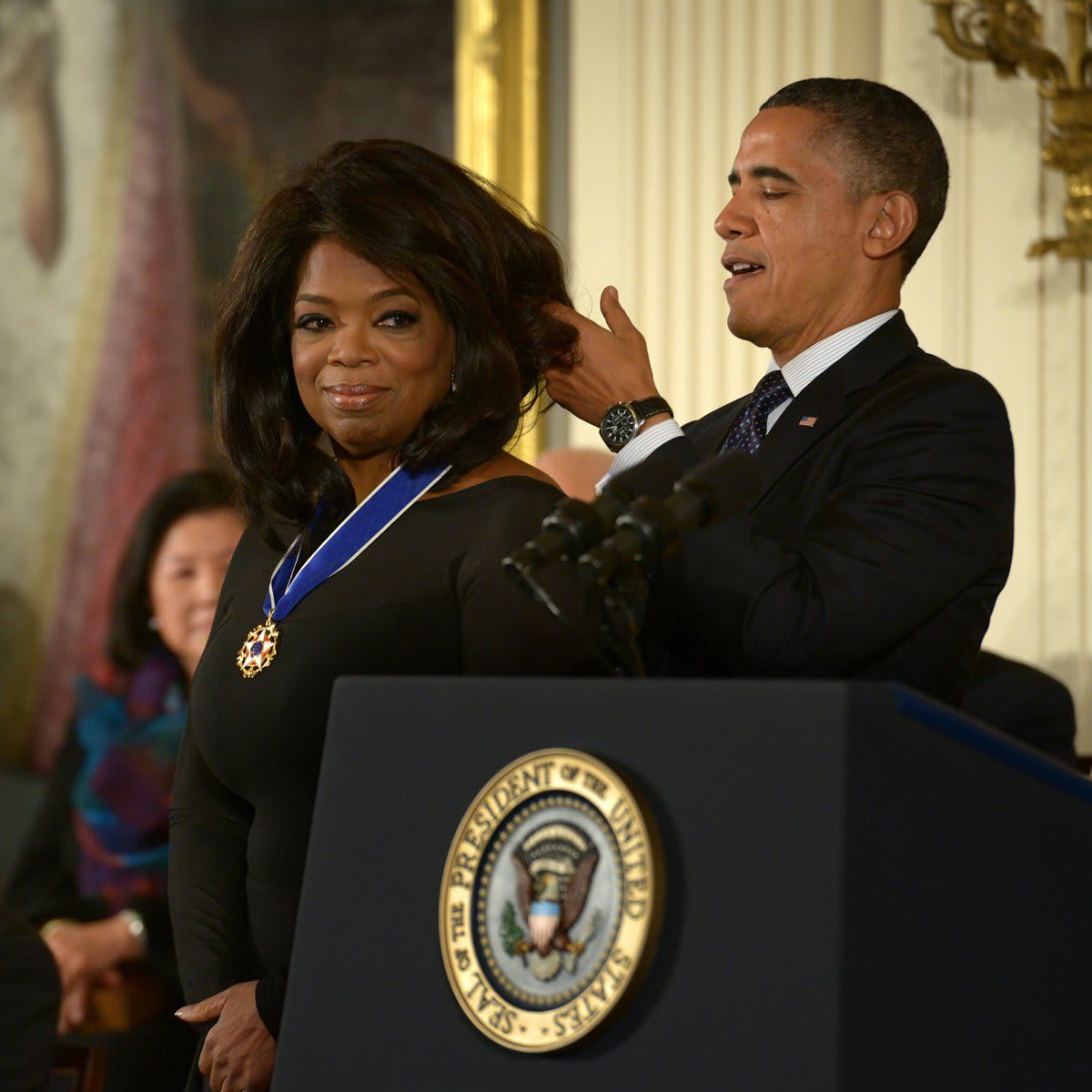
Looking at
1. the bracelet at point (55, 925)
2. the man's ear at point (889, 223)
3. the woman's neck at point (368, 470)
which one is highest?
the man's ear at point (889, 223)

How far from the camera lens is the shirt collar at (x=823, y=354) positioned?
2303 mm

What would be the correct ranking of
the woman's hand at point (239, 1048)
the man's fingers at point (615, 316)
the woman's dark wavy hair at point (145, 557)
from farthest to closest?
the woman's dark wavy hair at point (145, 557) < the man's fingers at point (615, 316) < the woman's hand at point (239, 1048)

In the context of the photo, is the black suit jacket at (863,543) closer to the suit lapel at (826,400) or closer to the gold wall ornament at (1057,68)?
the suit lapel at (826,400)

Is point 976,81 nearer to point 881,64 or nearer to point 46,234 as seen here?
point 881,64

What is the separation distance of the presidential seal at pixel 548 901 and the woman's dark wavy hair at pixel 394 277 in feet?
2.63

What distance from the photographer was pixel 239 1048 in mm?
1907

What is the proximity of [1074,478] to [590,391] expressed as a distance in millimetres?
2450

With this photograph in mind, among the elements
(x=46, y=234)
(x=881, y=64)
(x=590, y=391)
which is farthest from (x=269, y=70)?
(x=590, y=391)

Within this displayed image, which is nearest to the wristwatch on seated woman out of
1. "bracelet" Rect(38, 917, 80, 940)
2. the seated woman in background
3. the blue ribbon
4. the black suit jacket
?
the black suit jacket

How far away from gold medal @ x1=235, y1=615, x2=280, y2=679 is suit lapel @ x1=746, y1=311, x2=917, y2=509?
0.64m

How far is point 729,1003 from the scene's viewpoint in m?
1.26

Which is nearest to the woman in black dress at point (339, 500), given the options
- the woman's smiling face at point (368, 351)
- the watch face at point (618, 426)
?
the woman's smiling face at point (368, 351)

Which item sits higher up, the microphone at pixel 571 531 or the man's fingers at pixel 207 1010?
the microphone at pixel 571 531

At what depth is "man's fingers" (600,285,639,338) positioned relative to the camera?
2.24 meters
